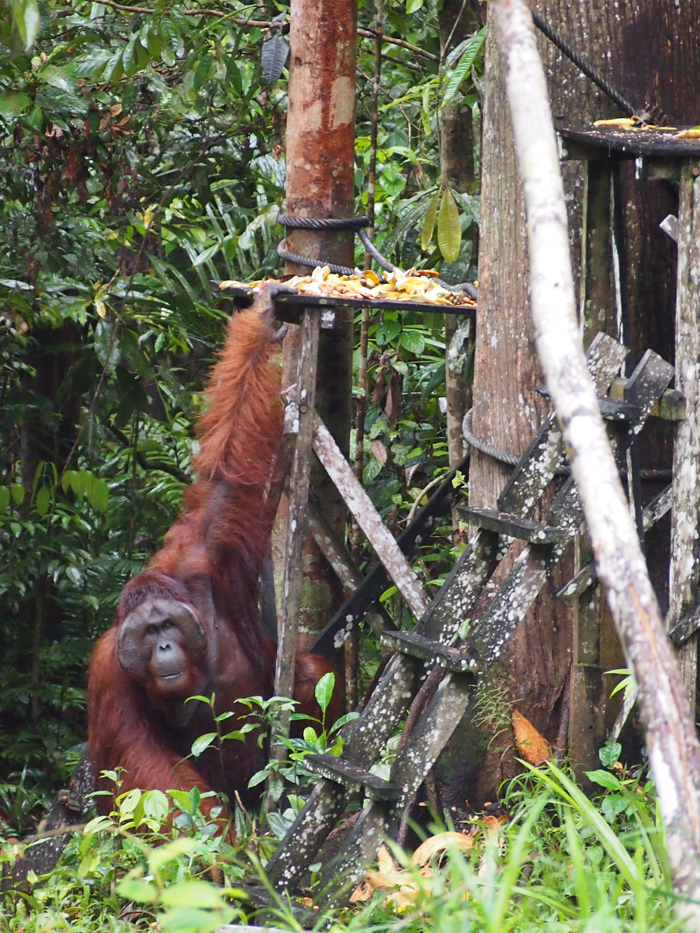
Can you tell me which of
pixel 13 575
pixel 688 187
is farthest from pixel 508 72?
pixel 13 575

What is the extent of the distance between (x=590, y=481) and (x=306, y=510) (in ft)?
6.82

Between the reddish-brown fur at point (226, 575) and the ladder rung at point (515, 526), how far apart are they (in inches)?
48.4

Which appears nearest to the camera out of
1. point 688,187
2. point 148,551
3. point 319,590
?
point 688,187

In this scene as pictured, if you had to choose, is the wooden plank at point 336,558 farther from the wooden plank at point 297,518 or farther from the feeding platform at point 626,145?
the feeding platform at point 626,145

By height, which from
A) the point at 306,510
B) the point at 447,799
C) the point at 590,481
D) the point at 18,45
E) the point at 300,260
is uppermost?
the point at 18,45

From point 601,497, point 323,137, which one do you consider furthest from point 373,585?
point 601,497

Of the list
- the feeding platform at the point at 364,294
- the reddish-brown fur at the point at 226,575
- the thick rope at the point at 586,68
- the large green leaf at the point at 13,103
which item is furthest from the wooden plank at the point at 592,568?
the large green leaf at the point at 13,103

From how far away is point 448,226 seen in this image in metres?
3.49

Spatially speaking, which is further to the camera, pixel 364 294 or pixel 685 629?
pixel 364 294

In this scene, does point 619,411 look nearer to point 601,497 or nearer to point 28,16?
point 601,497

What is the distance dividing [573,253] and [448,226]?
24.8 inches

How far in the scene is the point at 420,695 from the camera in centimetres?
332

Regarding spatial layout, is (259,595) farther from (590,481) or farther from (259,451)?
(590,481)

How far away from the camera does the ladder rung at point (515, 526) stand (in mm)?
2424
